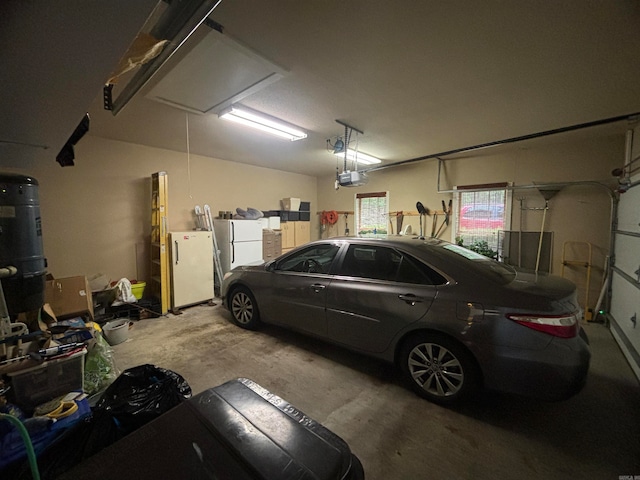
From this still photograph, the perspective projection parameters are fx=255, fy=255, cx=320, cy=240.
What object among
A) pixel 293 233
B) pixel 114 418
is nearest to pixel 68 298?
pixel 114 418

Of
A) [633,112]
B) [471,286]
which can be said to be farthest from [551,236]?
[471,286]

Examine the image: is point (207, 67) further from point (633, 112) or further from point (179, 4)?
point (633, 112)

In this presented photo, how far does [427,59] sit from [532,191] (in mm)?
3731

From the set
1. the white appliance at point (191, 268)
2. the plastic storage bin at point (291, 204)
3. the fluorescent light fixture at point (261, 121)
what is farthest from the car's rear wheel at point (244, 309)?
the plastic storage bin at point (291, 204)

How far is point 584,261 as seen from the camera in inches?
157

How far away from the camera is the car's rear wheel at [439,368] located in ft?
6.18

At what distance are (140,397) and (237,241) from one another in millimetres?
3585

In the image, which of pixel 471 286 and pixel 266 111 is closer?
pixel 471 286

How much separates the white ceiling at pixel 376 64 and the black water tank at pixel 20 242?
31 cm

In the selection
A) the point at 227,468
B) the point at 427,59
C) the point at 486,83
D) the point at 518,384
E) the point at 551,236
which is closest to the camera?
the point at 227,468

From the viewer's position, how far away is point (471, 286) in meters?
1.92

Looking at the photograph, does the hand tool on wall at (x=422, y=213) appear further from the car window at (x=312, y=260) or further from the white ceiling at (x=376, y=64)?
the car window at (x=312, y=260)

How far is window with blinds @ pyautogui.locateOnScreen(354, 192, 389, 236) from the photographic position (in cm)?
614

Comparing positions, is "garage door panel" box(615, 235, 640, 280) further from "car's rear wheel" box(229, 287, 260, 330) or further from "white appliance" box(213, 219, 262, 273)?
"white appliance" box(213, 219, 262, 273)
